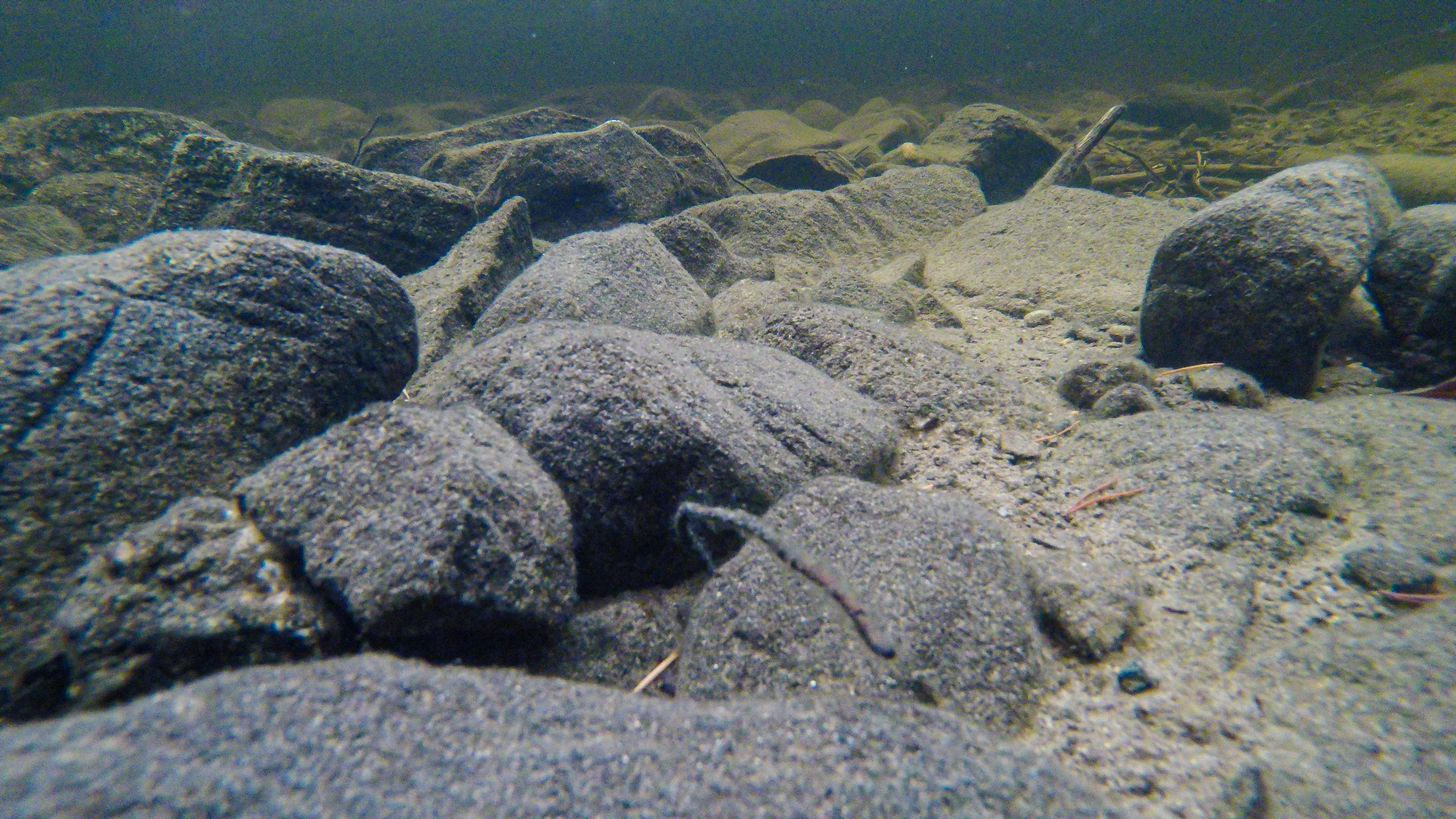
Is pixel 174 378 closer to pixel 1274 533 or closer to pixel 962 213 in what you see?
pixel 1274 533

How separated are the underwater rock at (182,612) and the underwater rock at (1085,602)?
6.33 ft

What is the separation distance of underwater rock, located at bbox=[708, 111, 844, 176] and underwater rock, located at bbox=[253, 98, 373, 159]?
717 cm

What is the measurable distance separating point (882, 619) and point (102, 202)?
8517 millimetres

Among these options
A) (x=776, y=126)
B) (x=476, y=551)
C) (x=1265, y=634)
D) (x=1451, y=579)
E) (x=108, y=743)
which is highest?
(x=776, y=126)

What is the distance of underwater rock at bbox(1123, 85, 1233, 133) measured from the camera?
10367mm

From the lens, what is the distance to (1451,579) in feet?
5.53

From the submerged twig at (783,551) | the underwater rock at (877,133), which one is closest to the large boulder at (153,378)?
the submerged twig at (783,551)

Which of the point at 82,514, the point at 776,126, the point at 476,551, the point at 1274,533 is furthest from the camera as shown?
the point at 776,126

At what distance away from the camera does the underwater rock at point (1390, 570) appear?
1693mm

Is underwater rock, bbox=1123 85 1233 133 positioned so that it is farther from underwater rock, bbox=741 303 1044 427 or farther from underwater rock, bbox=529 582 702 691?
underwater rock, bbox=529 582 702 691

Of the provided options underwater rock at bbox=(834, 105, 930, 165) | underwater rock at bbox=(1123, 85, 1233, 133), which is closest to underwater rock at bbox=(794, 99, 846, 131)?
underwater rock at bbox=(834, 105, 930, 165)


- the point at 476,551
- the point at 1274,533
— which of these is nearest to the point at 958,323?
the point at 1274,533

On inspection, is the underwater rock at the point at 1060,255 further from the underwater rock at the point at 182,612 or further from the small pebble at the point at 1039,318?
the underwater rock at the point at 182,612

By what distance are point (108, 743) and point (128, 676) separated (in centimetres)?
46
